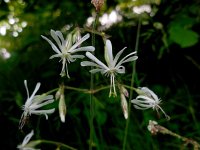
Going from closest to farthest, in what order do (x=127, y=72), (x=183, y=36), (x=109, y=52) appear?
1. (x=109, y=52)
2. (x=183, y=36)
3. (x=127, y=72)

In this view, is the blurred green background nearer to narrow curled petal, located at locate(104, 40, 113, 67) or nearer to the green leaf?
the green leaf

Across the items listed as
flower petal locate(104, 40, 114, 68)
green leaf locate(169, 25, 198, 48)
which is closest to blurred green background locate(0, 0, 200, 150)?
green leaf locate(169, 25, 198, 48)

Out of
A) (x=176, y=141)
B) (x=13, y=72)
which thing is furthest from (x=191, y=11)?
(x=13, y=72)

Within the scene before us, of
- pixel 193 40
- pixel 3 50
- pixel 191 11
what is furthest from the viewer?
pixel 3 50

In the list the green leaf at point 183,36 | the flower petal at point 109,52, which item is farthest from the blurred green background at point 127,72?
the flower petal at point 109,52

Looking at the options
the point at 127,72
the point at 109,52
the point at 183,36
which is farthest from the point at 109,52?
the point at 127,72

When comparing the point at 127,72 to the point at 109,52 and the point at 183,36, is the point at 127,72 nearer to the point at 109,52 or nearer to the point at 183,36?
the point at 183,36

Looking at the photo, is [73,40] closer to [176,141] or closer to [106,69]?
[106,69]

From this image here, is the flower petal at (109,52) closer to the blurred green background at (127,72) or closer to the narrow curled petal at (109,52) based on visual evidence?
the narrow curled petal at (109,52)
